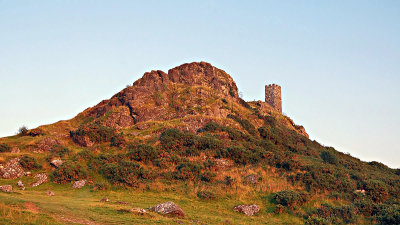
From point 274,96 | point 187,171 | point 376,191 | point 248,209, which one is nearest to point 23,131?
point 187,171

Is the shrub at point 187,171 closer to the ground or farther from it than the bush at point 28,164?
closer to the ground

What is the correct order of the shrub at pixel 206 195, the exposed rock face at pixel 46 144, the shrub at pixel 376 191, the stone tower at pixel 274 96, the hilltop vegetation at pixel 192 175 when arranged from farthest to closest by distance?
the stone tower at pixel 274 96 < the exposed rock face at pixel 46 144 < the shrub at pixel 376 191 < the shrub at pixel 206 195 < the hilltop vegetation at pixel 192 175

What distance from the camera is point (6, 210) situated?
52.9 ft

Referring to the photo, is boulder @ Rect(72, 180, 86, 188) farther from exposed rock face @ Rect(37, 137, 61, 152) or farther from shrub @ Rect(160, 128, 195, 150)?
exposed rock face @ Rect(37, 137, 61, 152)

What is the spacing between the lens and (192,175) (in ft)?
106

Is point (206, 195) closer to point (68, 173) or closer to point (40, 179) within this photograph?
point (68, 173)

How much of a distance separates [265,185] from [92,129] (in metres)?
25.3

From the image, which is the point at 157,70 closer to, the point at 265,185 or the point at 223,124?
the point at 223,124

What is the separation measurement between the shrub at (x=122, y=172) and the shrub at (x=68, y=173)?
219 cm

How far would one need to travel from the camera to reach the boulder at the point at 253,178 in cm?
3187

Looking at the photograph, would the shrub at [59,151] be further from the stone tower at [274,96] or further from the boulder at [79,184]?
the stone tower at [274,96]

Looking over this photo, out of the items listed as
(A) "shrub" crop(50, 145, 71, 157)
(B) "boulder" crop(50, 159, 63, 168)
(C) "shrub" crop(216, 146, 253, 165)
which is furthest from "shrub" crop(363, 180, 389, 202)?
(A) "shrub" crop(50, 145, 71, 157)

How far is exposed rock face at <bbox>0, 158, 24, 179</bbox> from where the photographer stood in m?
31.3

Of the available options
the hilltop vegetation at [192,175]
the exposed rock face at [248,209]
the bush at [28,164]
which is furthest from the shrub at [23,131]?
the exposed rock face at [248,209]
